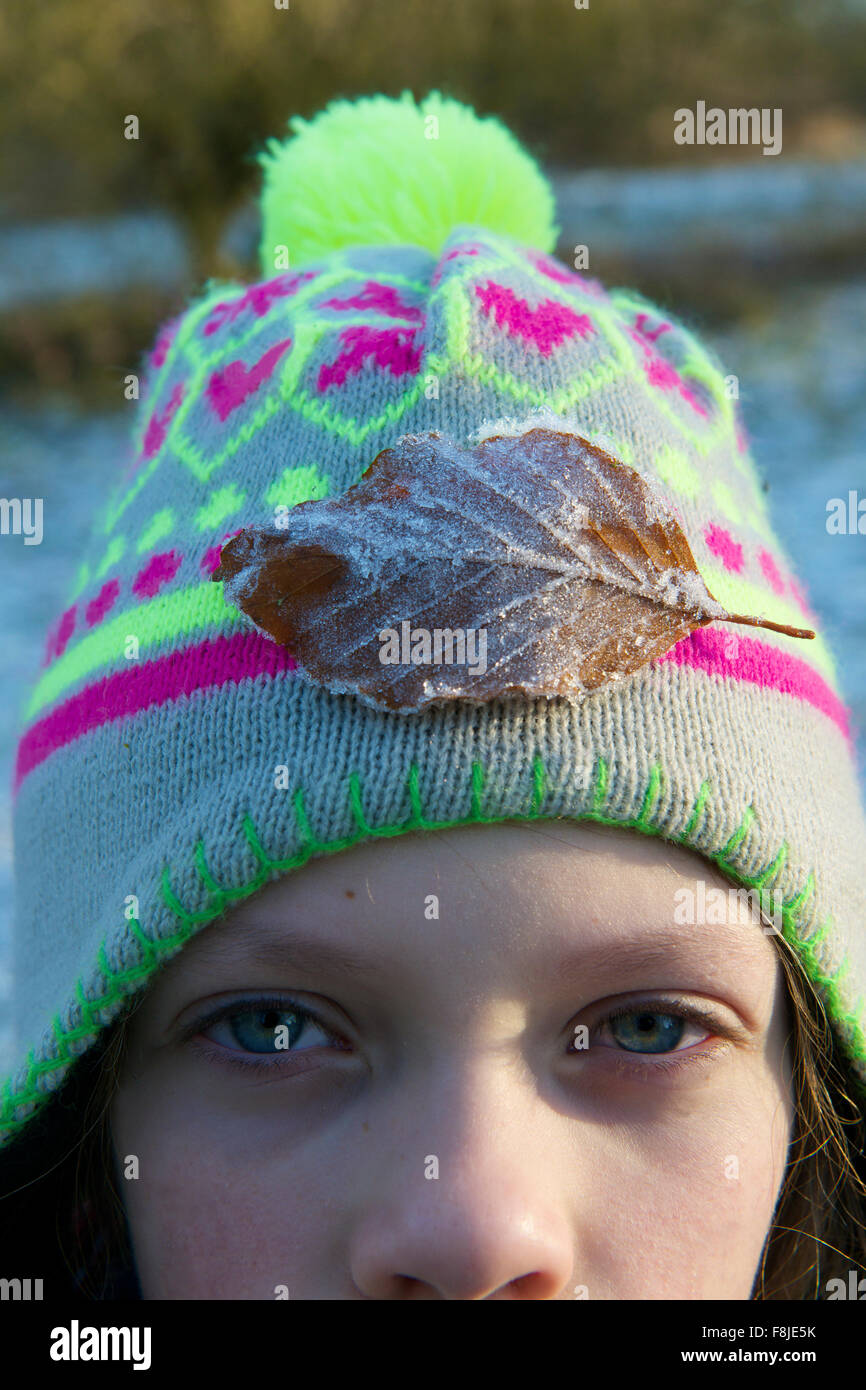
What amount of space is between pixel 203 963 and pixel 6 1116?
323 millimetres

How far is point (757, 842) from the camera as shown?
1.13 meters

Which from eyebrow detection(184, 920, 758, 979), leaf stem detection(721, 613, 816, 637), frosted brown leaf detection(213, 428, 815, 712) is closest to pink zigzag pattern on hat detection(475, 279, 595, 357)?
frosted brown leaf detection(213, 428, 815, 712)

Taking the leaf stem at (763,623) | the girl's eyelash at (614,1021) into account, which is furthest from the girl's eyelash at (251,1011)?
the leaf stem at (763,623)

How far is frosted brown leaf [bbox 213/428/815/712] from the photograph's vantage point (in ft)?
3.45

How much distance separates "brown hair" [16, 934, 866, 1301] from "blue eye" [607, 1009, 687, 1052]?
0.14 metres

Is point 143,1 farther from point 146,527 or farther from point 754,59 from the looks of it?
point 146,527

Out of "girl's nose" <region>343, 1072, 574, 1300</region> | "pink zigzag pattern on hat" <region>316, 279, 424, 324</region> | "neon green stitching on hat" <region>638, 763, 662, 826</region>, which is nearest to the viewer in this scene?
"girl's nose" <region>343, 1072, 574, 1300</region>

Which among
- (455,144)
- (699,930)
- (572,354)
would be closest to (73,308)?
(455,144)

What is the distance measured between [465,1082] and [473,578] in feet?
1.43

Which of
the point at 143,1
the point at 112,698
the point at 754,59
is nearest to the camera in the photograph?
the point at 112,698

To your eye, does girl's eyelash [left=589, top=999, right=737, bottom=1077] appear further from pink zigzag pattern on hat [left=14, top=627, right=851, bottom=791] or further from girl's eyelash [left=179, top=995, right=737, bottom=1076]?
pink zigzag pattern on hat [left=14, top=627, right=851, bottom=791]

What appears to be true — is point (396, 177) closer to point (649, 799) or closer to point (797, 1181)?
point (649, 799)

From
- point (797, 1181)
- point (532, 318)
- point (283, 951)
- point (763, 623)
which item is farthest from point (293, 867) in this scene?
point (797, 1181)

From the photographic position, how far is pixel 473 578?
3.50 feet
